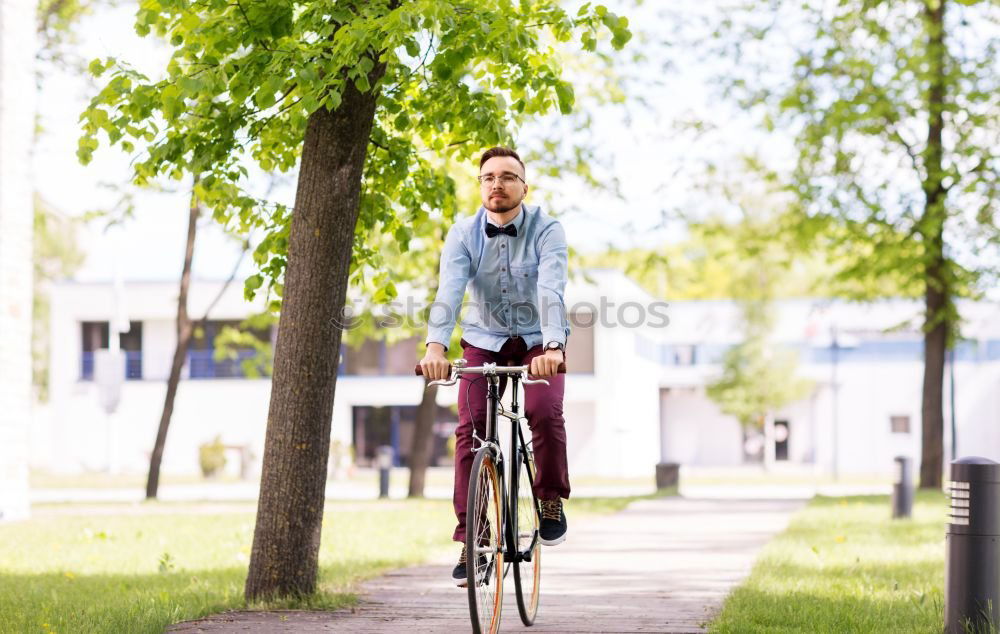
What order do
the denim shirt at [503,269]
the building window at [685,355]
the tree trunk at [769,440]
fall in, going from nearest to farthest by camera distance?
the denim shirt at [503,269] < the tree trunk at [769,440] < the building window at [685,355]

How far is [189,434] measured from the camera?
4506 cm

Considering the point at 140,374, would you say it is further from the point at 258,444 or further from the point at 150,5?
the point at 150,5

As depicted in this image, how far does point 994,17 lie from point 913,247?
4.32 meters

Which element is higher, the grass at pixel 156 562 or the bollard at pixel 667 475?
the grass at pixel 156 562

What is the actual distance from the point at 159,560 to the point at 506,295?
15.8ft

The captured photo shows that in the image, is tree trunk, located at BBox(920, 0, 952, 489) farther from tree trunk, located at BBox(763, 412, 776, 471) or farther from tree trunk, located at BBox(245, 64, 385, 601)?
tree trunk, located at BBox(763, 412, 776, 471)

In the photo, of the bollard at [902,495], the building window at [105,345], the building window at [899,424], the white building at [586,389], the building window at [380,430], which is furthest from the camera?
the building window at [899,424]

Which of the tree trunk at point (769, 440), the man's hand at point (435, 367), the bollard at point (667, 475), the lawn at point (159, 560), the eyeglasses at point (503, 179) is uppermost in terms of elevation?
the eyeglasses at point (503, 179)

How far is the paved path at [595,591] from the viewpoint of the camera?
20.2 feet

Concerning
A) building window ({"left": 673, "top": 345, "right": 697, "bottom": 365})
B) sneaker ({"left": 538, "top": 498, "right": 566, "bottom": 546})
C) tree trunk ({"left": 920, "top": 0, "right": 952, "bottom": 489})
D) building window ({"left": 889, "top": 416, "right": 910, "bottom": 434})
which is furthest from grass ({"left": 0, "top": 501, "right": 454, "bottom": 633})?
building window ({"left": 889, "top": 416, "right": 910, "bottom": 434})

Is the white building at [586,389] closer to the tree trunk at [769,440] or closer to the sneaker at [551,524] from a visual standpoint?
the tree trunk at [769,440]

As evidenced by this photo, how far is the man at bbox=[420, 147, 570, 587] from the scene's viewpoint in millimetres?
→ 5449

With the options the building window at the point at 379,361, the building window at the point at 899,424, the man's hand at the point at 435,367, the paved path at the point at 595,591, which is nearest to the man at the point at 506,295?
the man's hand at the point at 435,367

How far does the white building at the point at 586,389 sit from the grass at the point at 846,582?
86.5ft
